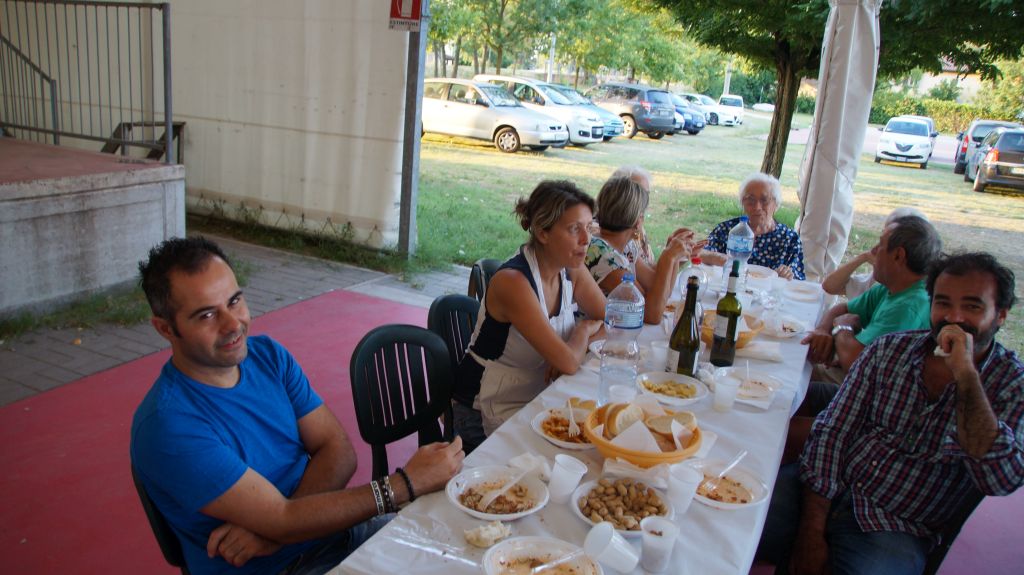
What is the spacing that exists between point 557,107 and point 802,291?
12759mm

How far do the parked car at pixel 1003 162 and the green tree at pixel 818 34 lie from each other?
8.00 m

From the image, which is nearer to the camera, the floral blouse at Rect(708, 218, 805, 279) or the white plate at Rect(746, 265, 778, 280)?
the white plate at Rect(746, 265, 778, 280)

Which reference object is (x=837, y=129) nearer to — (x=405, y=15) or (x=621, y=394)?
(x=621, y=394)

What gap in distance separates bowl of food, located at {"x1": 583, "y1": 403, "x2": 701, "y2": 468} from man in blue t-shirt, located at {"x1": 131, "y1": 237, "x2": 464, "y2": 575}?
392 mm

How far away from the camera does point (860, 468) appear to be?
2.27 metres

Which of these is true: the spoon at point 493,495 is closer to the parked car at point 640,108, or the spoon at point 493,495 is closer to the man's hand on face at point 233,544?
the man's hand on face at point 233,544

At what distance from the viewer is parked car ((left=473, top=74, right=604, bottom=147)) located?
52.5 feet

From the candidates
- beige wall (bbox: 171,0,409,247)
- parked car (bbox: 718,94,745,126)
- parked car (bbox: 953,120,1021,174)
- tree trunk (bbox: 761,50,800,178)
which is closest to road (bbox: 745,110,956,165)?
parked car (bbox: 953,120,1021,174)

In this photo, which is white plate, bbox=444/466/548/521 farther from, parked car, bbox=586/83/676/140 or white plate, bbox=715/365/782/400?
parked car, bbox=586/83/676/140

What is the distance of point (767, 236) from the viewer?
176 inches

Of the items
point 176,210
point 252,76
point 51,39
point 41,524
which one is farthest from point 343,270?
point 51,39

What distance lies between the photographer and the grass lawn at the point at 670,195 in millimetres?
8461

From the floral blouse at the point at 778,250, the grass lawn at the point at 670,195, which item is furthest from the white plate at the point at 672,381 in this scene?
the grass lawn at the point at 670,195

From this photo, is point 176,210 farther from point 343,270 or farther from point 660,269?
point 660,269
